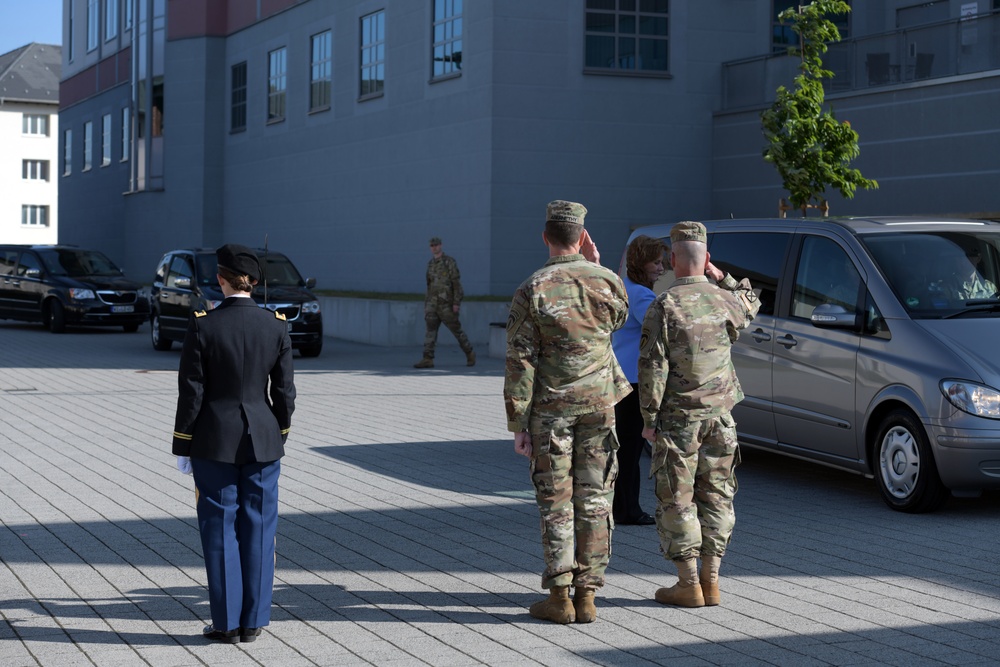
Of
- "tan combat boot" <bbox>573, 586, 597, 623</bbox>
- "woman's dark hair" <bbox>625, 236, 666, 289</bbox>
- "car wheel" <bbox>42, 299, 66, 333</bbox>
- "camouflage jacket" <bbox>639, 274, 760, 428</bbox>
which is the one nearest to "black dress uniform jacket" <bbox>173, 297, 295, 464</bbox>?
"tan combat boot" <bbox>573, 586, 597, 623</bbox>

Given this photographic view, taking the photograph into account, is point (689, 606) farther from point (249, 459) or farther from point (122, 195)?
point (122, 195)

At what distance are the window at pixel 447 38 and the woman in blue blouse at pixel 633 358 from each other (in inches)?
754

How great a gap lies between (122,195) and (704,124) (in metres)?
25.2

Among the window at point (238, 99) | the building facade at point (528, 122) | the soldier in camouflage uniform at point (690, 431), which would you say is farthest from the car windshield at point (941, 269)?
the window at point (238, 99)

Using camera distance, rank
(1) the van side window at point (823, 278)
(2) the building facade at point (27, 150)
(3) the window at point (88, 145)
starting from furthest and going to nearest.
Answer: (2) the building facade at point (27, 150), (3) the window at point (88, 145), (1) the van side window at point (823, 278)

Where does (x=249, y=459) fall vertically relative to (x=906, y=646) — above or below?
above

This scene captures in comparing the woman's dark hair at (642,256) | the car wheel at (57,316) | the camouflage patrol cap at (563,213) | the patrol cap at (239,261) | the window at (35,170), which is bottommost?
the car wheel at (57,316)

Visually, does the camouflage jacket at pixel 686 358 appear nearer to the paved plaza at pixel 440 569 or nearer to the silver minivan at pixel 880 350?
the paved plaza at pixel 440 569

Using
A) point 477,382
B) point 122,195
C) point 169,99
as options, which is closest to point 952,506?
point 477,382

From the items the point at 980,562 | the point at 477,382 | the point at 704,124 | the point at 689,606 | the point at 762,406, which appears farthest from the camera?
the point at 704,124

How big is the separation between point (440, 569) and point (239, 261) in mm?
2153

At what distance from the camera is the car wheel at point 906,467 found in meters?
8.59

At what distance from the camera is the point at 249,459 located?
5.70m

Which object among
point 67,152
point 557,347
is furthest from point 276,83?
point 557,347
